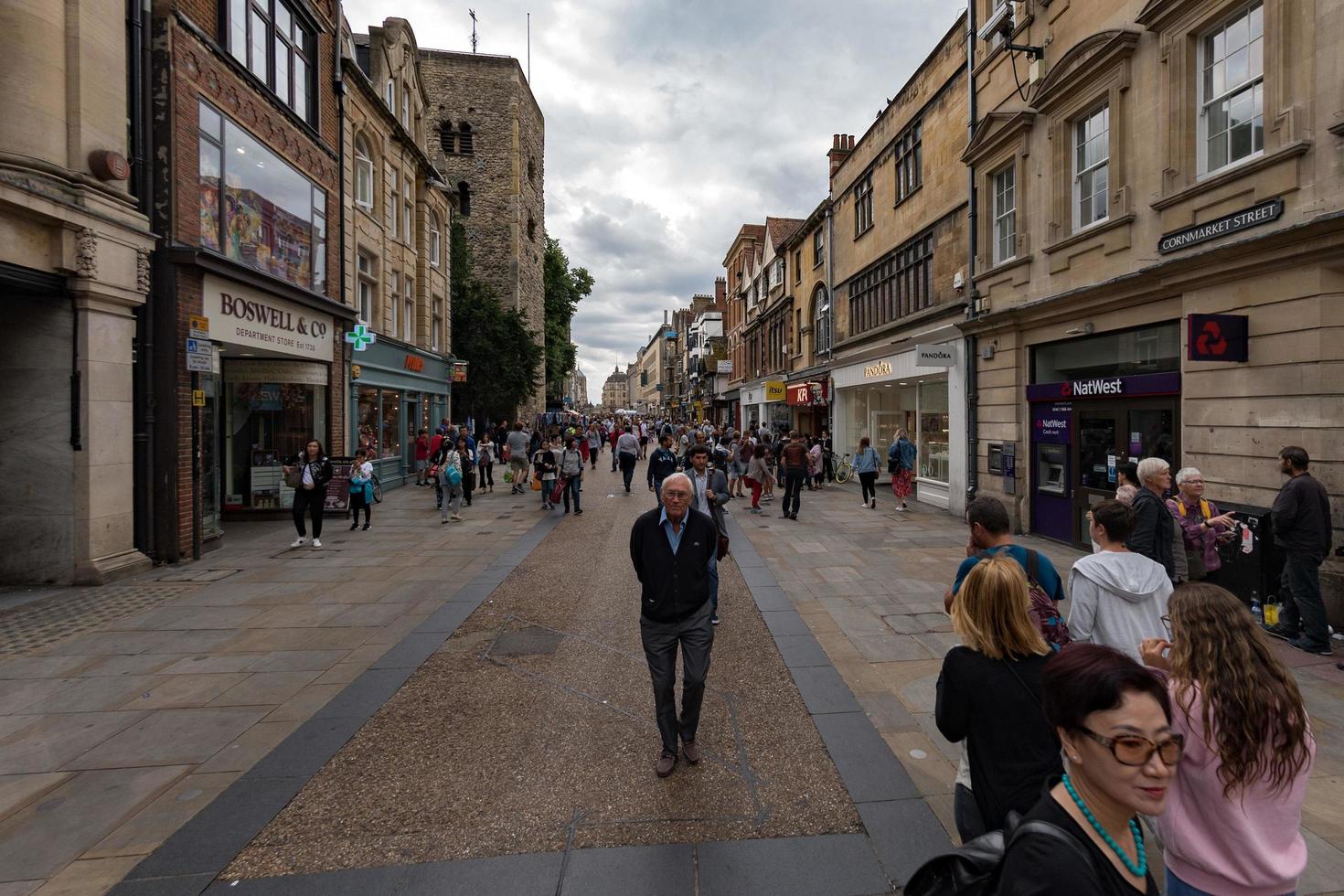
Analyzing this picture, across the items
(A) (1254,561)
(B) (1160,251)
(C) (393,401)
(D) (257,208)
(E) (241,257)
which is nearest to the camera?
(A) (1254,561)

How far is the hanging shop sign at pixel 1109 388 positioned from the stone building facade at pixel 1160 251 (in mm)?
32

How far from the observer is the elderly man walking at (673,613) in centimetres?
382

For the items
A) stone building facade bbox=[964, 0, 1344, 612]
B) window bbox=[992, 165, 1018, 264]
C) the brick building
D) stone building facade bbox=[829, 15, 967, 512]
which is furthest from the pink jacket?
stone building facade bbox=[829, 15, 967, 512]

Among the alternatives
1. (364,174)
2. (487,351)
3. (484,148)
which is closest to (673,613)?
(364,174)

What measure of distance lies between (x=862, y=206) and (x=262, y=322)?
1685 cm

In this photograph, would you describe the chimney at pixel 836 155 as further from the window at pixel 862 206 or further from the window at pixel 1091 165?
the window at pixel 1091 165

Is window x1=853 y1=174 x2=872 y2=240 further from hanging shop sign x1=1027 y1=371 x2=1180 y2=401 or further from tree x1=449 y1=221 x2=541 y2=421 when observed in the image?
tree x1=449 y1=221 x2=541 y2=421

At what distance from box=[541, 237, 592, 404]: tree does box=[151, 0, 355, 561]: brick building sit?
3034cm

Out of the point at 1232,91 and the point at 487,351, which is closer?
the point at 1232,91

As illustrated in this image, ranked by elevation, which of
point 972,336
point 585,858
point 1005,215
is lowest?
point 585,858

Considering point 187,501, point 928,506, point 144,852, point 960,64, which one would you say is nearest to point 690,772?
point 144,852

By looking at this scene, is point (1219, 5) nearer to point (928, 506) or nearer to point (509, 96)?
point (928, 506)

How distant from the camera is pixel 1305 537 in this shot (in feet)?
18.0

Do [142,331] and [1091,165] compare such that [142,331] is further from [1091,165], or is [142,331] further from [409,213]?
[1091,165]
